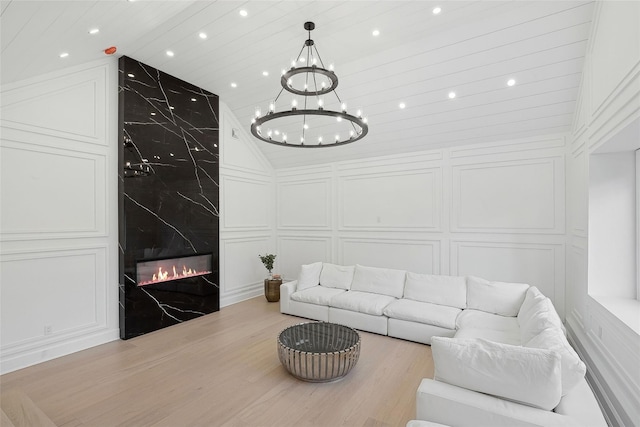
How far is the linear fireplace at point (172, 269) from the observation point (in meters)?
4.41

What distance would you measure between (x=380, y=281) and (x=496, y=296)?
62.6 inches

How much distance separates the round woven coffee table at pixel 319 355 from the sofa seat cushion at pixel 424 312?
97 centimetres

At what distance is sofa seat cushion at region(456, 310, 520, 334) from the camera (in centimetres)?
346

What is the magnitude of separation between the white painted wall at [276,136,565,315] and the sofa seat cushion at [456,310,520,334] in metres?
1.13

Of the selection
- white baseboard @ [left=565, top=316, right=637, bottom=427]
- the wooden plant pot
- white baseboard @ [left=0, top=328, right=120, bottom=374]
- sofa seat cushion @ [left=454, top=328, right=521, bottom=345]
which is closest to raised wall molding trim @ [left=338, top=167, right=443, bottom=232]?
the wooden plant pot

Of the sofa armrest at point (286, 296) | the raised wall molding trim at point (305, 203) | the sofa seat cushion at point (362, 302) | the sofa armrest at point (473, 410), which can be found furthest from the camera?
the raised wall molding trim at point (305, 203)

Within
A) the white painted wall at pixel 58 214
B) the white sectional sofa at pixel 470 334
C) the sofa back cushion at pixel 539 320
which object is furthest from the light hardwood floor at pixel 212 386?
the sofa back cushion at pixel 539 320

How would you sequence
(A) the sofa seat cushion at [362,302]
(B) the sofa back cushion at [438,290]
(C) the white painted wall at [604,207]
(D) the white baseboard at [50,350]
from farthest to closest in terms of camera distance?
(A) the sofa seat cushion at [362,302] → (B) the sofa back cushion at [438,290] → (D) the white baseboard at [50,350] → (C) the white painted wall at [604,207]

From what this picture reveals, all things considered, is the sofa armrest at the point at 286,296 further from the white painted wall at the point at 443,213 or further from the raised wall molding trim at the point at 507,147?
the raised wall molding trim at the point at 507,147

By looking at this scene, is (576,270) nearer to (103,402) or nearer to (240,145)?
(103,402)

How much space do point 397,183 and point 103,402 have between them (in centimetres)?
488

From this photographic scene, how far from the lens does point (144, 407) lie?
2633 millimetres

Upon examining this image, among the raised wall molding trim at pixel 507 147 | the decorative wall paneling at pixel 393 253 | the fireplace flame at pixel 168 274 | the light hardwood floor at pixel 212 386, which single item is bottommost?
the light hardwood floor at pixel 212 386

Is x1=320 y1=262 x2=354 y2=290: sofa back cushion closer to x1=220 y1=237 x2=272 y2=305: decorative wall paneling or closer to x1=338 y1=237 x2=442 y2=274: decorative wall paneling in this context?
x1=338 y1=237 x2=442 y2=274: decorative wall paneling
